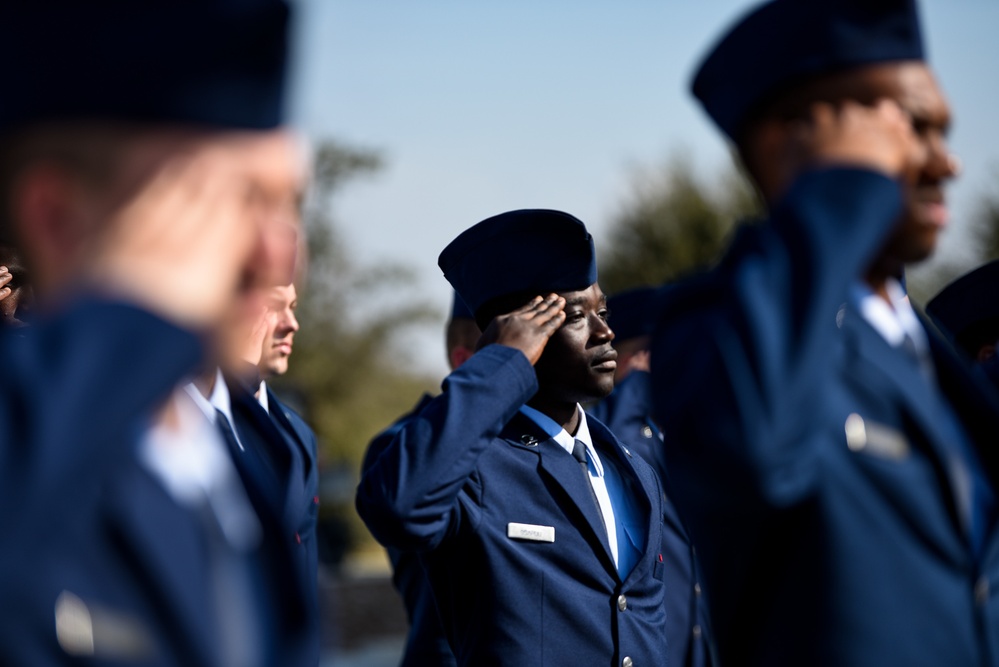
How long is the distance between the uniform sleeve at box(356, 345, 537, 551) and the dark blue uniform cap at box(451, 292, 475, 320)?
2.99 metres

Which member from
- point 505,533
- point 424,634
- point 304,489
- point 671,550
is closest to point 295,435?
point 304,489

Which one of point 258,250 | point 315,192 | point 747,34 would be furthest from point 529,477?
point 315,192

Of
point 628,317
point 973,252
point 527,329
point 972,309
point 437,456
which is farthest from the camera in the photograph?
point 973,252

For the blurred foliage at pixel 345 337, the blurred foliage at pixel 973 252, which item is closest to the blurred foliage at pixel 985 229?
the blurred foliage at pixel 973 252

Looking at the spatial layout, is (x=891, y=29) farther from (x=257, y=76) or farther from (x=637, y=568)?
(x=637, y=568)

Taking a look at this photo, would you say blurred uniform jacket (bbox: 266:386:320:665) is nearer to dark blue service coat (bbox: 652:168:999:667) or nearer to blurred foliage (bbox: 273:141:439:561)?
dark blue service coat (bbox: 652:168:999:667)

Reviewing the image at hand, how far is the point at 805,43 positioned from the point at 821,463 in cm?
Result: 70

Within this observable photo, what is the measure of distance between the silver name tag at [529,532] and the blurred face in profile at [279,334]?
1.12 m

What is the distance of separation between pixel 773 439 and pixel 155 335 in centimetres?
90

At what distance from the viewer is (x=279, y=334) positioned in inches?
180

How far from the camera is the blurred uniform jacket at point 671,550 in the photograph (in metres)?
5.15

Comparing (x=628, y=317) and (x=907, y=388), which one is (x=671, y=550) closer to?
(x=628, y=317)

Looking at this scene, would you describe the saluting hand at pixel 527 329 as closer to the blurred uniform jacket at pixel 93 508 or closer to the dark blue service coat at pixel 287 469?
the dark blue service coat at pixel 287 469

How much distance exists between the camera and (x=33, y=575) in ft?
4.34
